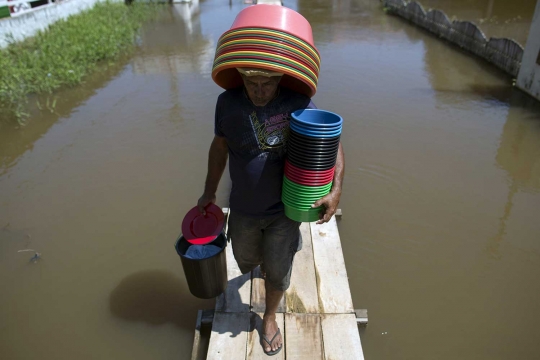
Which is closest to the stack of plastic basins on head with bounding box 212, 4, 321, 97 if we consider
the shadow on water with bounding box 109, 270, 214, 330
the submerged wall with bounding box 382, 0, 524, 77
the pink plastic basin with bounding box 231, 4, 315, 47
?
the pink plastic basin with bounding box 231, 4, 315, 47

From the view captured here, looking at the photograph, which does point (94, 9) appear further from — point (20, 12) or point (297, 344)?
point (297, 344)

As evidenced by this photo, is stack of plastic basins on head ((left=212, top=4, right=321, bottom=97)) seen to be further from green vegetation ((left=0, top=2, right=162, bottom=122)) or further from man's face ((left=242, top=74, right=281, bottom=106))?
green vegetation ((left=0, top=2, right=162, bottom=122))

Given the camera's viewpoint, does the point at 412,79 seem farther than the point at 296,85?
Yes

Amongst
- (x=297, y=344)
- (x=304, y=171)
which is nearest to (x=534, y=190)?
(x=297, y=344)

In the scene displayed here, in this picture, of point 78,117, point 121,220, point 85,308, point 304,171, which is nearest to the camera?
point 304,171

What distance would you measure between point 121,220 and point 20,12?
330 inches

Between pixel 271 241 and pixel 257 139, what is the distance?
23.8 inches

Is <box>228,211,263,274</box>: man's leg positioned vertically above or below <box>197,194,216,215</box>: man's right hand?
below

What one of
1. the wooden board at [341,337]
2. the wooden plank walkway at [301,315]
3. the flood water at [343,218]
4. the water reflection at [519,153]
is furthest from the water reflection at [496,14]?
the wooden board at [341,337]

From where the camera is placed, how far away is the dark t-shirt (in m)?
1.86

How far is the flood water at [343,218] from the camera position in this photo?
9.49 ft

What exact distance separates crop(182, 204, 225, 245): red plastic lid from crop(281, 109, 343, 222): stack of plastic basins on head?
590 millimetres

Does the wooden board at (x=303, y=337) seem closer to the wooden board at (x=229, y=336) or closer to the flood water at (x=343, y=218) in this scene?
the wooden board at (x=229, y=336)

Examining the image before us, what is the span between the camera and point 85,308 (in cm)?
307
